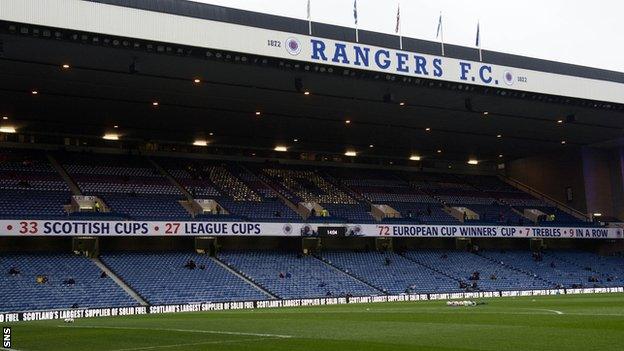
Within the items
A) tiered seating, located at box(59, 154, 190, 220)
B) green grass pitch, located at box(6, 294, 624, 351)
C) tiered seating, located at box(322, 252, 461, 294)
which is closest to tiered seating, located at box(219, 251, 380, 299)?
tiered seating, located at box(322, 252, 461, 294)

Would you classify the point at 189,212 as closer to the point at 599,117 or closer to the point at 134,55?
the point at 134,55

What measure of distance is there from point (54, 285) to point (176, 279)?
772 cm

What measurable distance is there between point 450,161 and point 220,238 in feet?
104

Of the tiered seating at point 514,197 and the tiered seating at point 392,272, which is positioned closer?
the tiered seating at point 392,272

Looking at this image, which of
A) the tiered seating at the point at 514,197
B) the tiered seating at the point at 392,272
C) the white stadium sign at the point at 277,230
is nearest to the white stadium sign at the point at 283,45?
the white stadium sign at the point at 277,230

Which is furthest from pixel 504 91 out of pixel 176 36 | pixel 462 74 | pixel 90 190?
pixel 90 190

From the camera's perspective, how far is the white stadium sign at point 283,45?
1433 inches

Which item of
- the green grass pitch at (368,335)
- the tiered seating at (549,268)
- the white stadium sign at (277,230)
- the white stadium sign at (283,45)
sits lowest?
the green grass pitch at (368,335)

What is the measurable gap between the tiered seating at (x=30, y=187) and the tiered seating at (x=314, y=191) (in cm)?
1827

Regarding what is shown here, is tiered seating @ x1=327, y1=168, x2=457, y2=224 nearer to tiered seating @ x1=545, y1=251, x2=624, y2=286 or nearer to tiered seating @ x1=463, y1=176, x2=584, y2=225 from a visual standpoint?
tiered seating @ x1=463, y1=176, x2=584, y2=225

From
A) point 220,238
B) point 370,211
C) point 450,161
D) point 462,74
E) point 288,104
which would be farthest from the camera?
point 450,161

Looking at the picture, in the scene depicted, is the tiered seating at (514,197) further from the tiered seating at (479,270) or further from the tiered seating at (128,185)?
the tiered seating at (128,185)

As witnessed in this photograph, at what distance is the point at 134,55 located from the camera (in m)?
40.7

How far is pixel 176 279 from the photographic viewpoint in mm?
48562
